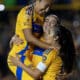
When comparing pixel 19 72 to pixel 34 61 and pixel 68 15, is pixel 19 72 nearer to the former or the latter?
pixel 34 61

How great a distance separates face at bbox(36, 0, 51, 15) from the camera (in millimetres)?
3350

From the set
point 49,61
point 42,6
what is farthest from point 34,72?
point 42,6

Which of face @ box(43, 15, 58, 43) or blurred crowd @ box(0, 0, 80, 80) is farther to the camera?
blurred crowd @ box(0, 0, 80, 80)

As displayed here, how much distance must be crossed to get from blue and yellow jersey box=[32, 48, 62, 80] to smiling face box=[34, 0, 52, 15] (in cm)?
24

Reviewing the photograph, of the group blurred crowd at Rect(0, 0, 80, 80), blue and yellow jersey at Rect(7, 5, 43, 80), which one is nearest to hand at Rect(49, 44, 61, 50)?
blue and yellow jersey at Rect(7, 5, 43, 80)

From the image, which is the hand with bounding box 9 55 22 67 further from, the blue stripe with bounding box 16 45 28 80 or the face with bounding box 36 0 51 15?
the face with bounding box 36 0 51 15

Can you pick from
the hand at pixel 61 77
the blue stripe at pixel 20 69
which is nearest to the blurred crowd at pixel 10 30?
the hand at pixel 61 77

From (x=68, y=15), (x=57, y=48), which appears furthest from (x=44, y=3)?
(x=68, y=15)

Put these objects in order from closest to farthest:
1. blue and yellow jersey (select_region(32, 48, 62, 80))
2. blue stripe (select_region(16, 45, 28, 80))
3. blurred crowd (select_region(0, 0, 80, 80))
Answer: blue and yellow jersey (select_region(32, 48, 62, 80)) → blue stripe (select_region(16, 45, 28, 80)) → blurred crowd (select_region(0, 0, 80, 80))

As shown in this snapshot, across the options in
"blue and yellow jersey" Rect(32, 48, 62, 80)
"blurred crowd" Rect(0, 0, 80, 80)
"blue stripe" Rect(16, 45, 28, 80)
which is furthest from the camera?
"blurred crowd" Rect(0, 0, 80, 80)

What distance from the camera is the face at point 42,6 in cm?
335

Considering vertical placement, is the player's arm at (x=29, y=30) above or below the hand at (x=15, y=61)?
above

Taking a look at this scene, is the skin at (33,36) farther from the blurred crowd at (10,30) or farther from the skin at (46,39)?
the blurred crowd at (10,30)

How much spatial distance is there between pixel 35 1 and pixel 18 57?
1.17ft
